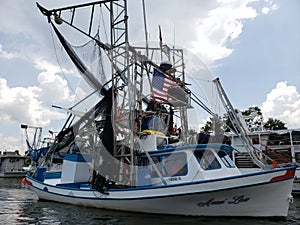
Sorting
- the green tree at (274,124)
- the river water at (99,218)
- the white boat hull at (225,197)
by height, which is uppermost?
the green tree at (274,124)

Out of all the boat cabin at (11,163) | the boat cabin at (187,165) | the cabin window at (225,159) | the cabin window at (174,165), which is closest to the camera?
the boat cabin at (187,165)

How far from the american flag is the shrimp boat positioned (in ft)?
0.16

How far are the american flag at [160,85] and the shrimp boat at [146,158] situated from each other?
0.16 feet

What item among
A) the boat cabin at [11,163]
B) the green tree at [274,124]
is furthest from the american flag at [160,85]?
the boat cabin at [11,163]

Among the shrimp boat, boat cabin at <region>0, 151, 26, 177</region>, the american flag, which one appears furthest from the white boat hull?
boat cabin at <region>0, 151, 26, 177</region>

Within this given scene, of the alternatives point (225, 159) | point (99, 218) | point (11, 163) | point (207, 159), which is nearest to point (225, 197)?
point (207, 159)

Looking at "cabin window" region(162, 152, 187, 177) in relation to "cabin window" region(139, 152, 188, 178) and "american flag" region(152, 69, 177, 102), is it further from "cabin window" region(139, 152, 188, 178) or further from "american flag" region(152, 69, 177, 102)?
"american flag" region(152, 69, 177, 102)

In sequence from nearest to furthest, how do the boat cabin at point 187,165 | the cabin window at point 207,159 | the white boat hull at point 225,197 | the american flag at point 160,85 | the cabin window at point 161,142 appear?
the white boat hull at point 225,197, the boat cabin at point 187,165, the cabin window at point 207,159, the cabin window at point 161,142, the american flag at point 160,85

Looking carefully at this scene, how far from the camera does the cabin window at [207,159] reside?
10547mm

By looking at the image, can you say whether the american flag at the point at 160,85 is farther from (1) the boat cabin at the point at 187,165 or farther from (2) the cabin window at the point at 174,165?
(2) the cabin window at the point at 174,165

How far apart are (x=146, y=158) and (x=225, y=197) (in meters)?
3.87

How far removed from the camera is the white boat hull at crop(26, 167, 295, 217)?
9086 mm

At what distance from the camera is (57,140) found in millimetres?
16031

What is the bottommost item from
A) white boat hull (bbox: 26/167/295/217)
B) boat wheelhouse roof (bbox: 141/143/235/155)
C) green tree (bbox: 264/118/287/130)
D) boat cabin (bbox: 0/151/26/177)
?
white boat hull (bbox: 26/167/295/217)
